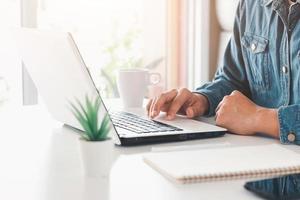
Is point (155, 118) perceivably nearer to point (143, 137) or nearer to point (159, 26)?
point (143, 137)

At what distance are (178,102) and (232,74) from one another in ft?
1.00

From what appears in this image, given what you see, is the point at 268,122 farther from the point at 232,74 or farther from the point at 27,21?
the point at 27,21

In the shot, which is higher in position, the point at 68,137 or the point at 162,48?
the point at 162,48

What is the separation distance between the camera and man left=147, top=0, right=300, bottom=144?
1.03m

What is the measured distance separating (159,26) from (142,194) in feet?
7.31

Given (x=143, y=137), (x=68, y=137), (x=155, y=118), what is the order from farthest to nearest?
(x=155, y=118)
(x=68, y=137)
(x=143, y=137)

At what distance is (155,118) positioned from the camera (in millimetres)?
1157

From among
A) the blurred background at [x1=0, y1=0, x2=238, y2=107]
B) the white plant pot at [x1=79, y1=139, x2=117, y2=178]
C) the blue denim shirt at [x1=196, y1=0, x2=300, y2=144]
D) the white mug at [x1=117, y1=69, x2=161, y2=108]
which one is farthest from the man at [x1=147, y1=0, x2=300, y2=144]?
the blurred background at [x1=0, y1=0, x2=238, y2=107]

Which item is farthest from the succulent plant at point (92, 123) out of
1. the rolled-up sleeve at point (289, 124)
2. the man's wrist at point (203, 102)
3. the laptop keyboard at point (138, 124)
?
the man's wrist at point (203, 102)

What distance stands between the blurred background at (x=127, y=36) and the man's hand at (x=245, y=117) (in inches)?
53.7

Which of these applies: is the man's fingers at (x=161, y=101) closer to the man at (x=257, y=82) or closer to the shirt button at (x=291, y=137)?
the man at (x=257, y=82)

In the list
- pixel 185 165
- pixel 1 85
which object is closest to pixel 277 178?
pixel 185 165

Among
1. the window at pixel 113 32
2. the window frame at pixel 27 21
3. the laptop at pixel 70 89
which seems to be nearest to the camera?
the laptop at pixel 70 89

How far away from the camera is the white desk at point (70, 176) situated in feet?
2.18
